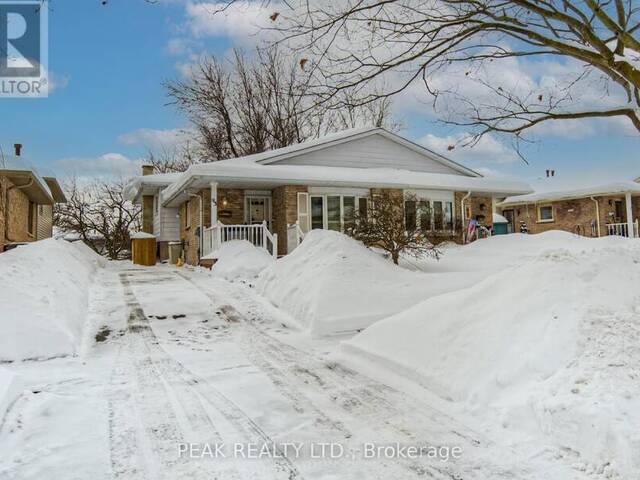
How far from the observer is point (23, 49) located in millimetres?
6801

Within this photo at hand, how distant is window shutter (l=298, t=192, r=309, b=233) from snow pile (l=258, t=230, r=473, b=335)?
554cm

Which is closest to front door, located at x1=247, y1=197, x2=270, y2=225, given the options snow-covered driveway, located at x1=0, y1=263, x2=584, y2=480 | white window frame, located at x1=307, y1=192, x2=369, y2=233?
white window frame, located at x1=307, y1=192, x2=369, y2=233

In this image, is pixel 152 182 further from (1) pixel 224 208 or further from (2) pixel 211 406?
(2) pixel 211 406

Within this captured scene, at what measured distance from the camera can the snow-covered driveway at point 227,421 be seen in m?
2.58

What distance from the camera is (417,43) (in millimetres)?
5617

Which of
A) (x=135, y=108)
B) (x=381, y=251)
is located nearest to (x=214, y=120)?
(x=135, y=108)

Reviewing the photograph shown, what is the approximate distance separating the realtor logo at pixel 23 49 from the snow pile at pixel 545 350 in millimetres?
4919

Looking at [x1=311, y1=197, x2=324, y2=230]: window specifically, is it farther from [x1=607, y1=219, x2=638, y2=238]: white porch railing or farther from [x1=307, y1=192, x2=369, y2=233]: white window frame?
[x1=607, y1=219, x2=638, y2=238]: white porch railing

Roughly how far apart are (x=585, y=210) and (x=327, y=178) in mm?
18124

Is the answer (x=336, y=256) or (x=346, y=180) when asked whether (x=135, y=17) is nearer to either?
(x=336, y=256)

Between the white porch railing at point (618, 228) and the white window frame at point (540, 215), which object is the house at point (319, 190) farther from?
the white window frame at point (540, 215)

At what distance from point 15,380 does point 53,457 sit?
145 centimetres

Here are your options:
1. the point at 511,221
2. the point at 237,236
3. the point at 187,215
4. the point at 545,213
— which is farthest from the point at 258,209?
the point at 511,221

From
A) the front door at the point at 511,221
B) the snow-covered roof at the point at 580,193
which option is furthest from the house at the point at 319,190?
the front door at the point at 511,221
